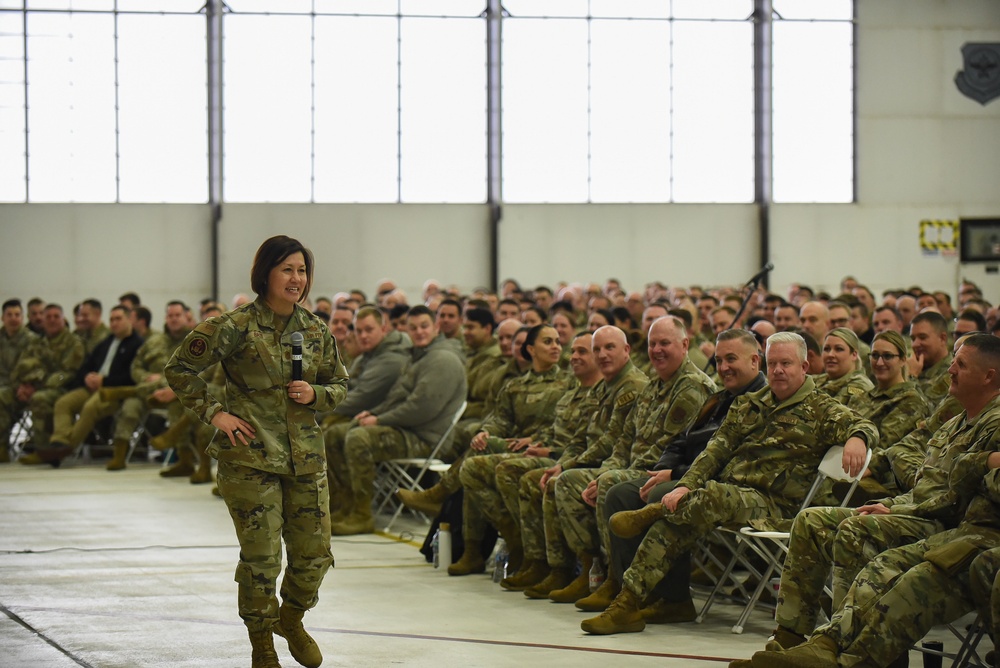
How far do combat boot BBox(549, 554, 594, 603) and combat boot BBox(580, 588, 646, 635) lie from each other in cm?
77

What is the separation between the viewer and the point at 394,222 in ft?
70.3

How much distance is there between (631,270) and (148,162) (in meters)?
7.87

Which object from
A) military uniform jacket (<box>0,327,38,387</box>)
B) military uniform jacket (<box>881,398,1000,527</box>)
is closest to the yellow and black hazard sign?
military uniform jacket (<box>0,327,38,387</box>)

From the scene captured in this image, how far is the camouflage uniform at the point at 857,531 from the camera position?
549 cm

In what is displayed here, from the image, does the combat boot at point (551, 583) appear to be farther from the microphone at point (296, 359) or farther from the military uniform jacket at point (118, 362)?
the military uniform jacket at point (118, 362)

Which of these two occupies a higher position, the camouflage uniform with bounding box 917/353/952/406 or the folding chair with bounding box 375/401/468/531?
the camouflage uniform with bounding box 917/353/952/406

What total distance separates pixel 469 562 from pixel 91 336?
28.7 feet

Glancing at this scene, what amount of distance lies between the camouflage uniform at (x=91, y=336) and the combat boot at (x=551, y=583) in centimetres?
938

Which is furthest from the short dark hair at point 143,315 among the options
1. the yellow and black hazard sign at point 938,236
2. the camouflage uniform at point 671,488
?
the yellow and black hazard sign at point 938,236

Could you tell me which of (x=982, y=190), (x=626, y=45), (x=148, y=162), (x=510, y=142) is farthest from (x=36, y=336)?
(x=982, y=190)

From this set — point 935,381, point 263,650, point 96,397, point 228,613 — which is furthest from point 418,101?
point 263,650

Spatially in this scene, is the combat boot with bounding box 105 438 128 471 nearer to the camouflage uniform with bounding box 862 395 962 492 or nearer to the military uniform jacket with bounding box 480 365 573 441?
the military uniform jacket with bounding box 480 365 573 441

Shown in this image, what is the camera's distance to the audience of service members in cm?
523

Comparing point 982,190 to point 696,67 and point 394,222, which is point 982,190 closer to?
point 696,67
